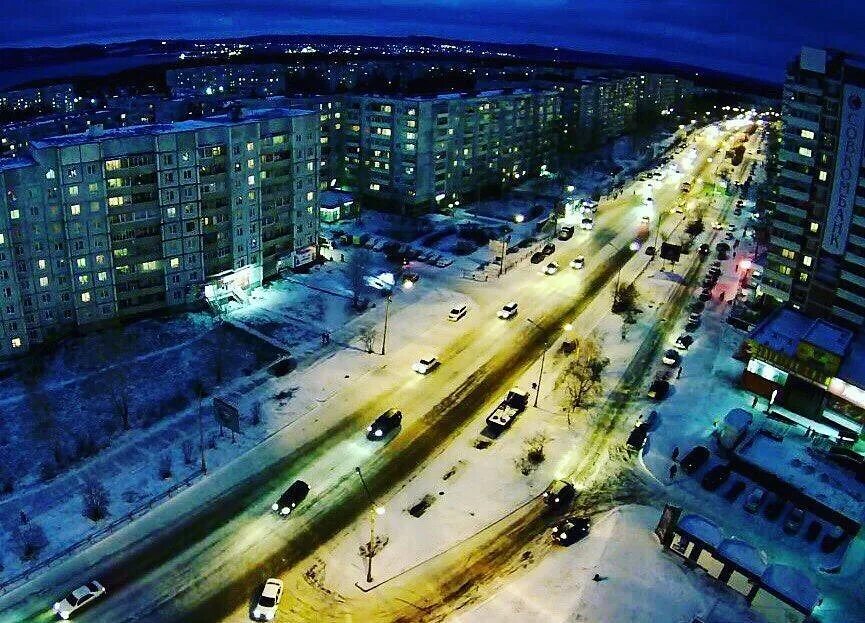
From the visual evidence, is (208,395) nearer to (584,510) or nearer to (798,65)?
(584,510)

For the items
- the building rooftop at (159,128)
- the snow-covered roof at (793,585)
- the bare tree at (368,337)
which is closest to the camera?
the snow-covered roof at (793,585)

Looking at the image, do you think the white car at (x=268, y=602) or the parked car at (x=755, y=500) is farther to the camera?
the parked car at (x=755, y=500)

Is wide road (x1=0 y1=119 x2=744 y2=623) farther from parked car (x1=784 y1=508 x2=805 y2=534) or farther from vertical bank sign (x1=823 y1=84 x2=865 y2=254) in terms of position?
vertical bank sign (x1=823 y1=84 x2=865 y2=254)

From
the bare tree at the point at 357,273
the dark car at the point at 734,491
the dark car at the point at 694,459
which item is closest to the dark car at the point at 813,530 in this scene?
the dark car at the point at 734,491

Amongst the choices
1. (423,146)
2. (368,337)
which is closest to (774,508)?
(368,337)

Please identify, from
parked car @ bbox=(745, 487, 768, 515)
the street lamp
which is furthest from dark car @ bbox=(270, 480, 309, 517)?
parked car @ bbox=(745, 487, 768, 515)

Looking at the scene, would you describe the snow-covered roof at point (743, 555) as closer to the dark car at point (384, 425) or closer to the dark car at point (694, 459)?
the dark car at point (694, 459)
